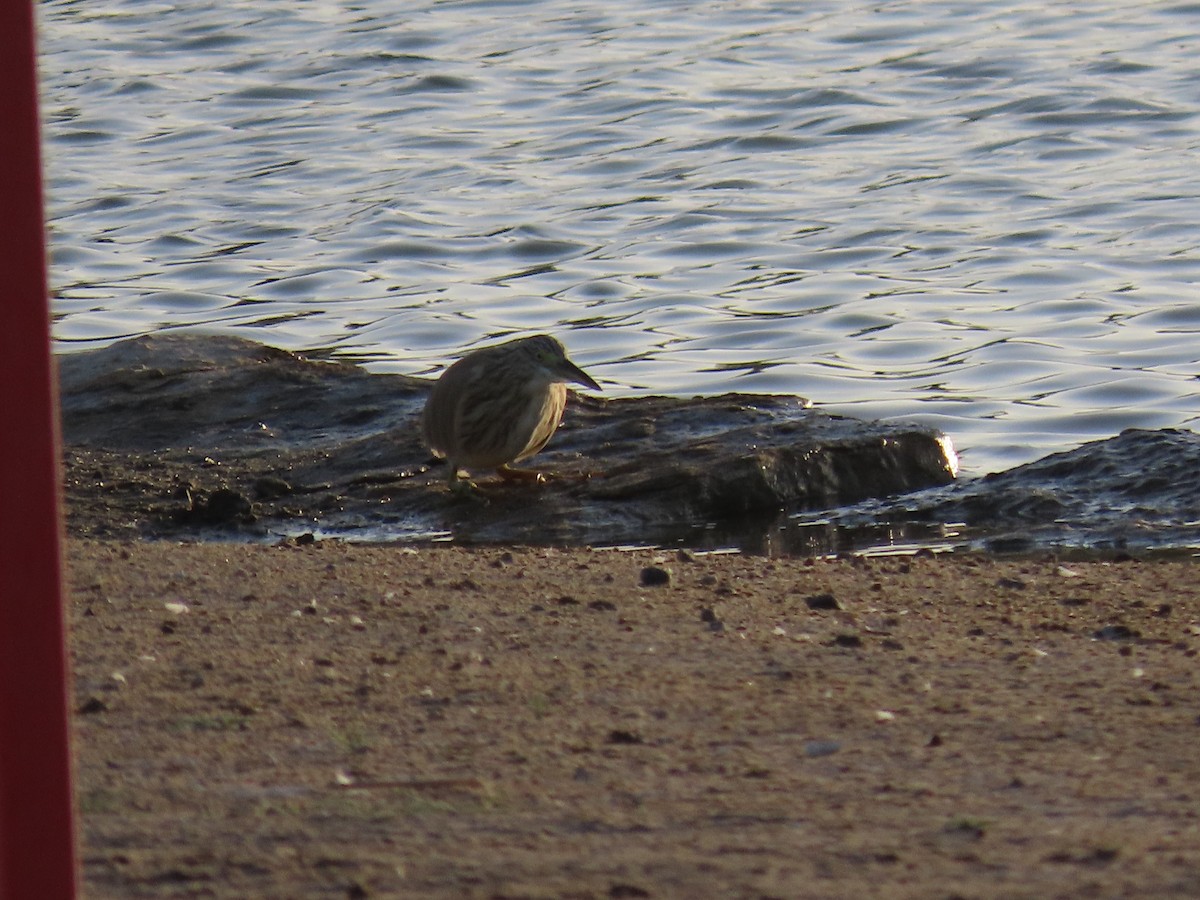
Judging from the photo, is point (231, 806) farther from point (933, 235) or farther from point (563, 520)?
point (933, 235)

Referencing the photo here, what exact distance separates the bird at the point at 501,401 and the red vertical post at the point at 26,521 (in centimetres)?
572

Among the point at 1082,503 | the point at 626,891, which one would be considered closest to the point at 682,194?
the point at 1082,503

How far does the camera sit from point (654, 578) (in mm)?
6172

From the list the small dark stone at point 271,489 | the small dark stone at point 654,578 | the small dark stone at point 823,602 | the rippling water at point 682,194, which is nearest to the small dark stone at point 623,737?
the small dark stone at point 823,602

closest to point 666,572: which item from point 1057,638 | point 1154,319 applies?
point 1057,638

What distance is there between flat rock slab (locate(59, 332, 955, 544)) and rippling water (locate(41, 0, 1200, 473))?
749 millimetres

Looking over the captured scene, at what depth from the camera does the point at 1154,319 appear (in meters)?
11.4

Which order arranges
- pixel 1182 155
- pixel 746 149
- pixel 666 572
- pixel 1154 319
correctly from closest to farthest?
pixel 666 572 < pixel 1154 319 < pixel 1182 155 < pixel 746 149

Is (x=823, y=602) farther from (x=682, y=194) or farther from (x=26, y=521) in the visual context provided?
(x=682, y=194)

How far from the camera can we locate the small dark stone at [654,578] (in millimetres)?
6141

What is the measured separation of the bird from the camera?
8.44 m

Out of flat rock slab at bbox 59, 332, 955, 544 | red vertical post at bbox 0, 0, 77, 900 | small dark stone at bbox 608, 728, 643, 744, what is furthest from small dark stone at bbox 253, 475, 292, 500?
red vertical post at bbox 0, 0, 77, 900

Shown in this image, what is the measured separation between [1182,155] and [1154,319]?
13.8 ft

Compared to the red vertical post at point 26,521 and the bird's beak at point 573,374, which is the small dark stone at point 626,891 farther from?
the bird's beak at point 573,374
